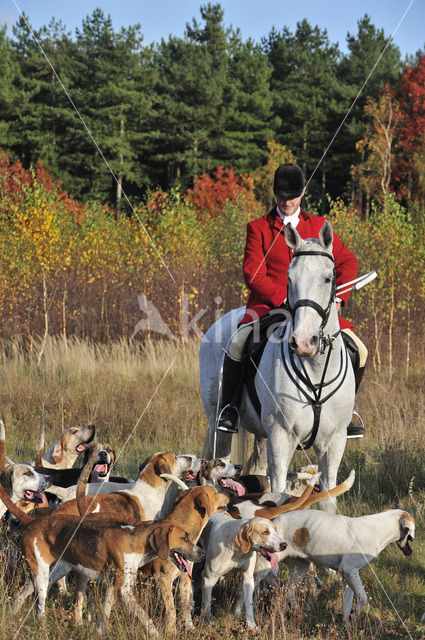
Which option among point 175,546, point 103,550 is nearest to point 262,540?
point 175,546

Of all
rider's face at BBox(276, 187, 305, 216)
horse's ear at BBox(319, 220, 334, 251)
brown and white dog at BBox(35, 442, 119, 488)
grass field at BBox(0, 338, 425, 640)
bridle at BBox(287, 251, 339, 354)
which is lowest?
grass field at BBox(0, 338, 425, 640)

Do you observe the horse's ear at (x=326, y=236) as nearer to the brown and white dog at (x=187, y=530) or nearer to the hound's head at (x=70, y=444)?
the brown and white dog at (x=187, y=530)

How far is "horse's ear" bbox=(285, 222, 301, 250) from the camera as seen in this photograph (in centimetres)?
550

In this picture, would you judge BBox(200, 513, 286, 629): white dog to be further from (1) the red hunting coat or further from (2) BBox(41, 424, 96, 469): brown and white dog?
(2) BBox(41, 424, 96, 469): brown and white dog

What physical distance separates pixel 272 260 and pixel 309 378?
139cm

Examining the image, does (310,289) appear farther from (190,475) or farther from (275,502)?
(190,475)

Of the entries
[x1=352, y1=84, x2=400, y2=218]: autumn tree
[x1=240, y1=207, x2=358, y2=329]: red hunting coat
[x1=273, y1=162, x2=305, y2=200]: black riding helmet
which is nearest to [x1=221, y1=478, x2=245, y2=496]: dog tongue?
[x1=240, y1=207, x2=358, y2=329]: red hunting coat

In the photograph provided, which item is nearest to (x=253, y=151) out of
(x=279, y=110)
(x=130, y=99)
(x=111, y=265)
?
(x=279, y=110)

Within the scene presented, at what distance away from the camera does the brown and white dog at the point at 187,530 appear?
15.0 ft

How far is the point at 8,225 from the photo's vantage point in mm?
18609

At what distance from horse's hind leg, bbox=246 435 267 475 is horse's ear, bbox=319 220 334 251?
8.93 ft

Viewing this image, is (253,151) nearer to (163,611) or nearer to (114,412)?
(114,412)

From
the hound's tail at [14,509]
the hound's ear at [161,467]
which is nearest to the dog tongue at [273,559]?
the hound's ear at [161,467]

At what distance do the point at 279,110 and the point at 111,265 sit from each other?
1090 inches
